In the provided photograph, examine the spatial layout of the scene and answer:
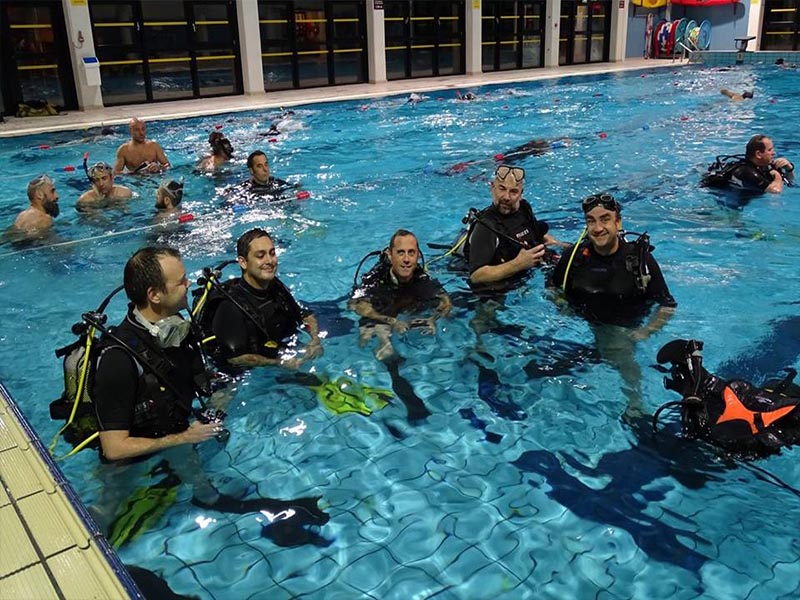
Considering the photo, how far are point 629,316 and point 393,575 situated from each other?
7.88ft

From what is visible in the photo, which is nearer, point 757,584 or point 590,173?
point 757,584

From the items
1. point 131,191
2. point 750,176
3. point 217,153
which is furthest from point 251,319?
point 217,153

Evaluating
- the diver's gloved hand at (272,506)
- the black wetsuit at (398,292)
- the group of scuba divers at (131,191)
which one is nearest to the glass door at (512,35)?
the group of scuba divers at (131,191)

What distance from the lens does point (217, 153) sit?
10234mm

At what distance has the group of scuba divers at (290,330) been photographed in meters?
3.03

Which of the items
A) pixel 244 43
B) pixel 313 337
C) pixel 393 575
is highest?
pixel 244 43

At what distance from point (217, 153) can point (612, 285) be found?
286 inches

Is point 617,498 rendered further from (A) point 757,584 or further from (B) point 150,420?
(B) point 150,420

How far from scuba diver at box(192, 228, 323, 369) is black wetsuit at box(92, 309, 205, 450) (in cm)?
64

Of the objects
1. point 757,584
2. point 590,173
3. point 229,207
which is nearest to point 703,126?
point 590,173

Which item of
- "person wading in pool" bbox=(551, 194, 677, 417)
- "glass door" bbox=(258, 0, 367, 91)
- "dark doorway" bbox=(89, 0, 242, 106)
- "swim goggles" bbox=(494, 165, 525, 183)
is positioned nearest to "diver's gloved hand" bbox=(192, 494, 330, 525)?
"person wading in pool" bbox=(551, 194, 677, 417)

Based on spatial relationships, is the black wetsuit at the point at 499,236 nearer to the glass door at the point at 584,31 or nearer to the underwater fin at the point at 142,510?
the underwater fin at the point at 142,510

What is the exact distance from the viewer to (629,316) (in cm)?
451

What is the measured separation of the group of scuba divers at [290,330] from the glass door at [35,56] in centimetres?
1369
